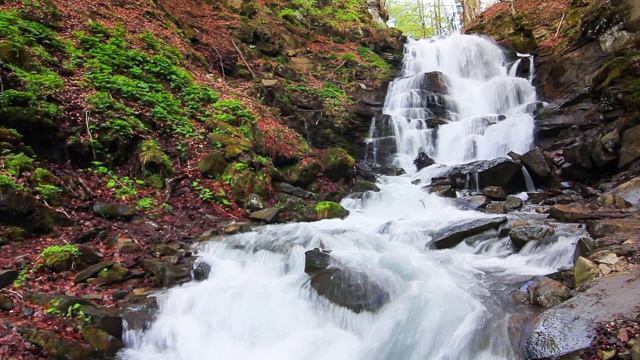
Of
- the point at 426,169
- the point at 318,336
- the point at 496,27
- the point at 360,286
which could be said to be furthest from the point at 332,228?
the point at 496,27

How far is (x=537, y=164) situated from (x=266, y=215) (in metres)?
7.39

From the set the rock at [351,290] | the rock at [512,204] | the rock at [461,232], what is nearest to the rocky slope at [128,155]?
the rock at [351,290]

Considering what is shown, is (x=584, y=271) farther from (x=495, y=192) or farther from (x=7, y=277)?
(x=7, y=277)

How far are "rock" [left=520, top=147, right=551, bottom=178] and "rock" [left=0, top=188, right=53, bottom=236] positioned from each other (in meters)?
10.9

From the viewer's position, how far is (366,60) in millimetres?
19250

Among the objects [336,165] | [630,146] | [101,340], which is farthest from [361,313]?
[630,146]

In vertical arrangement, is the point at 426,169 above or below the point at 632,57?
below

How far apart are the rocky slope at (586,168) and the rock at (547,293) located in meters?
0.01

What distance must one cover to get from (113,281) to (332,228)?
4.14m

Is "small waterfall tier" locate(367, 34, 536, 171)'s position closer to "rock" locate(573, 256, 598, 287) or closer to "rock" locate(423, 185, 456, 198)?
"rock" locate(423, 185, 456, 198)

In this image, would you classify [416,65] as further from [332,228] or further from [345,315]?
[345,315]

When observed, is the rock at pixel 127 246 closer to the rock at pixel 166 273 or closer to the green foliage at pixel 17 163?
the rock at pixel 166 273

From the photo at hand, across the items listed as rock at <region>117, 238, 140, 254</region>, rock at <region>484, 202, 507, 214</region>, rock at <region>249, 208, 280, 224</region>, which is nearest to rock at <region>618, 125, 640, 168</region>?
rock at <region>484, 202, 507, 214</region>

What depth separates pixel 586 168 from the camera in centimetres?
967
